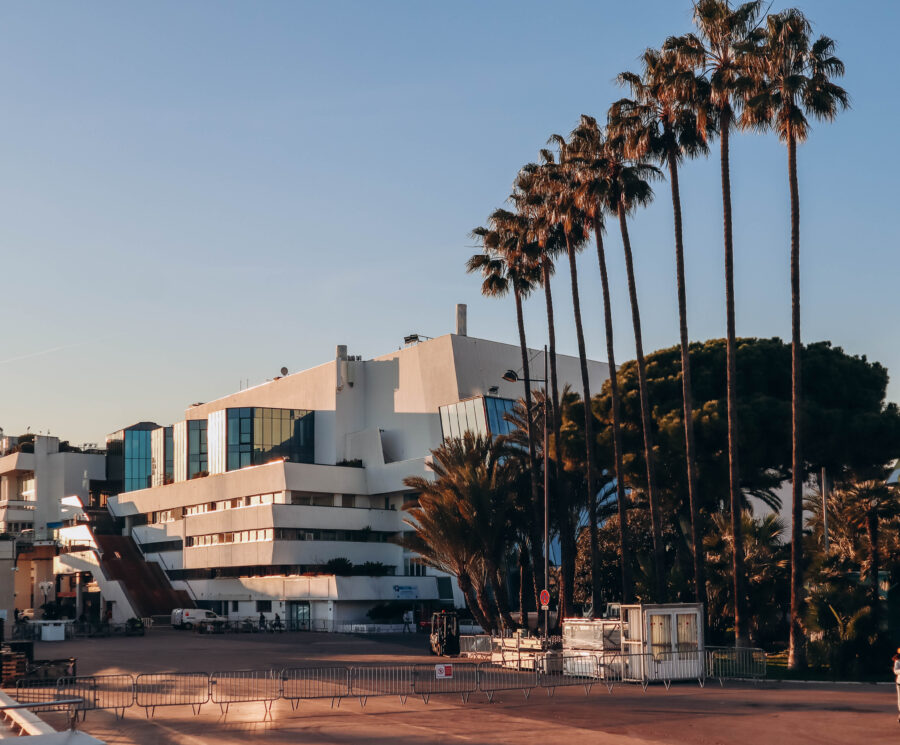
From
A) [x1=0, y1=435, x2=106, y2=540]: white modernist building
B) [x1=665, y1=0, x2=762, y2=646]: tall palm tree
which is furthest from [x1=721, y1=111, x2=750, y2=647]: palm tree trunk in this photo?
[x1=0, y1=435, x2=106, y2=540]: white modernist building

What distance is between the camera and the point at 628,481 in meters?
47.8

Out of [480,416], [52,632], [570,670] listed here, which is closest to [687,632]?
[570,670]

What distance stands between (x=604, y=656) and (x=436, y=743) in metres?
12.0

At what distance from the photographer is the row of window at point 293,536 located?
76250mm

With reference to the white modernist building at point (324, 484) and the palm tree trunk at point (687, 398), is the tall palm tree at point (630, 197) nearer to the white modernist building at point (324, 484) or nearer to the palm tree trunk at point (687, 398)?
the palm tree trunk at point (687, 398)

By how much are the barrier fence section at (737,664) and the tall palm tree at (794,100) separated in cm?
316

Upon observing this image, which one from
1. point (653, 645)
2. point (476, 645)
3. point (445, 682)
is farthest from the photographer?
point (476, 645)

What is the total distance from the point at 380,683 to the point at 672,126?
22.5 metres

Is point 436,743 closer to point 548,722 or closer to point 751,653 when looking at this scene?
point 548,722

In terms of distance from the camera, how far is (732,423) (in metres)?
36.3

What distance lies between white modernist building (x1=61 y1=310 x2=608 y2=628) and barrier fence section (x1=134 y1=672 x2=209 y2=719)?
37.6 meters

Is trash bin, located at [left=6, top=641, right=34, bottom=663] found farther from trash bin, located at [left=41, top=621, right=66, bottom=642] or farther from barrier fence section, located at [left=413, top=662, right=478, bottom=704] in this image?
trash bin, located at [left=41, top=621, right=66, bottom=642]

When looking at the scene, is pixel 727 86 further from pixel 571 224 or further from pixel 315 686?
pixel 315 686

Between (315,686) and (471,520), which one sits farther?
(471,520)
